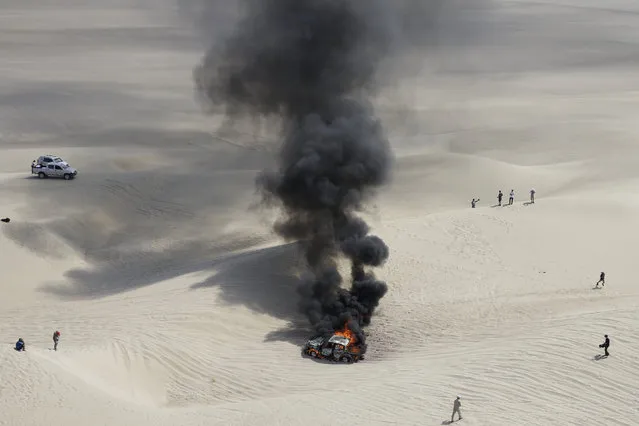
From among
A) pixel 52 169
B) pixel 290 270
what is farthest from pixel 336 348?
pixel 52 169

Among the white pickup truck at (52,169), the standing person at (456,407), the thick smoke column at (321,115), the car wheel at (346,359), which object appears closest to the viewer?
the standing person at (456,407)

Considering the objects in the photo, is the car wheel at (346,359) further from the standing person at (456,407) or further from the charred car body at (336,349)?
the standing person at (456,407)

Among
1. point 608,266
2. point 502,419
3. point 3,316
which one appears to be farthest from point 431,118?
point 502,419

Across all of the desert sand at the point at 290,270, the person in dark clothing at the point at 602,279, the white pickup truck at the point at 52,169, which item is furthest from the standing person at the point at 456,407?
the white pickup truck at the point at 52,169

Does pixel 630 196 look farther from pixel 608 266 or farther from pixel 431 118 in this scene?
pixel 431 118

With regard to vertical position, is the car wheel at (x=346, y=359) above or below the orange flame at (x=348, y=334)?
below

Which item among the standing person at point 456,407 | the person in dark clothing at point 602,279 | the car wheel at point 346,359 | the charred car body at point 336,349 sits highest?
the person in dark clothing at point 602,279

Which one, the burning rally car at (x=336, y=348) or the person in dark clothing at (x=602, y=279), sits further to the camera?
the person in dark clothing at (x=602, y=279)

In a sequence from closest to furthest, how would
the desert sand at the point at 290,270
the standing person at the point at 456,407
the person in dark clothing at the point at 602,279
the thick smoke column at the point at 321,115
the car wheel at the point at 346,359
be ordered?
the standing person at the point at 456,407
the desert sand at the point at 290,270
the car wheel at the point at 346,359
the thick smoke column at the point at 321,115
the person in dark clothing at the point at 602,279
